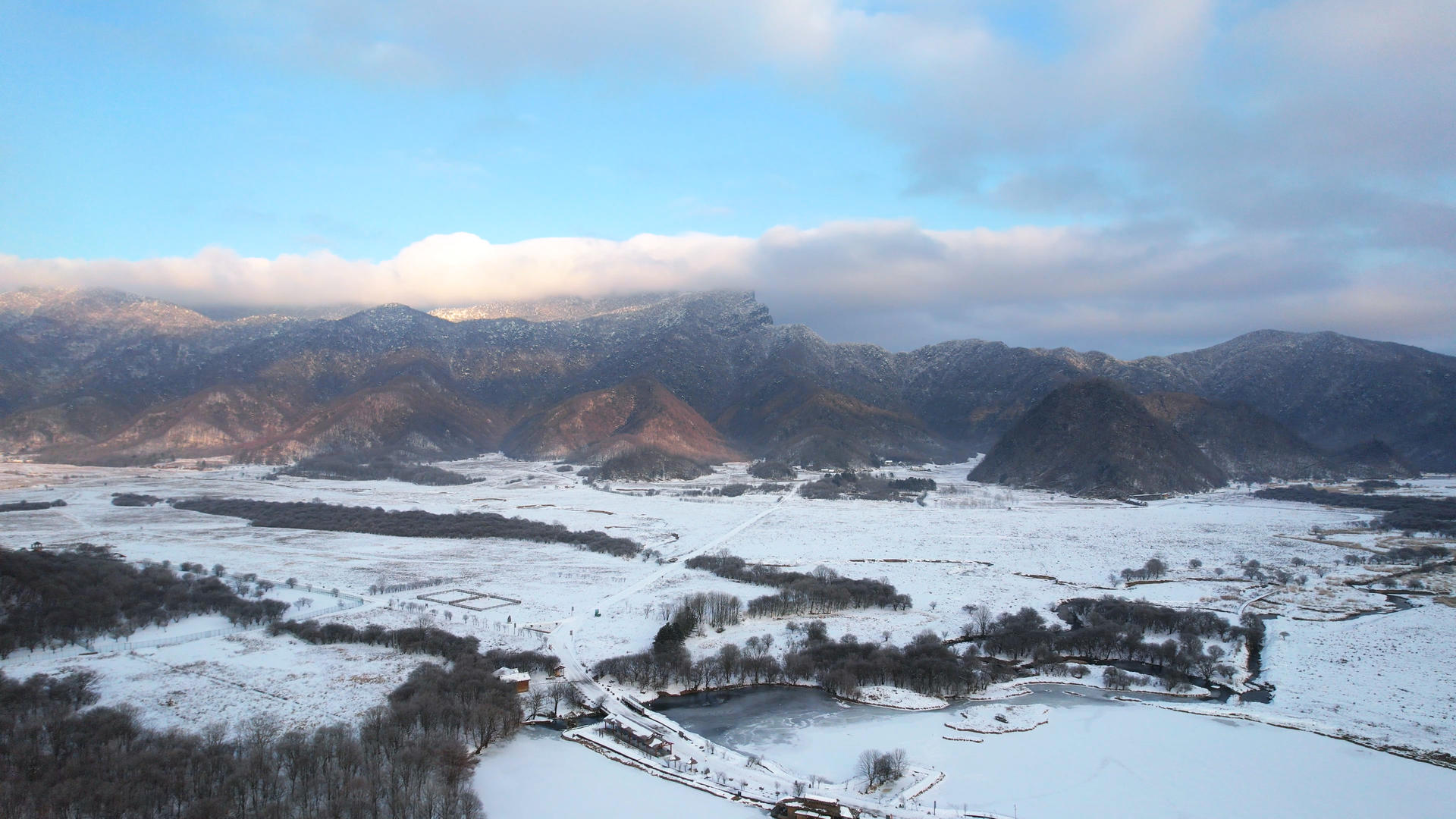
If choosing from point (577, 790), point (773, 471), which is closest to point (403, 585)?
point (577, 790)

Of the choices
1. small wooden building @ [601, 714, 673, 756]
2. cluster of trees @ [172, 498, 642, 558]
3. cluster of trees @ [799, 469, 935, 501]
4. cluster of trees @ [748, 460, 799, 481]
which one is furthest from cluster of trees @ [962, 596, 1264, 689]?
cluster of trees @ [748, 460, 799, 481]

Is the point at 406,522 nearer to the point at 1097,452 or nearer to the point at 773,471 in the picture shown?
the point at 773,471

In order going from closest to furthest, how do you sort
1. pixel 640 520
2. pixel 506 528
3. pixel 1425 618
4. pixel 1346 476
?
pixel 1425 618 → pixel 506 528 → pixel 640 520 → pixel 1346 476

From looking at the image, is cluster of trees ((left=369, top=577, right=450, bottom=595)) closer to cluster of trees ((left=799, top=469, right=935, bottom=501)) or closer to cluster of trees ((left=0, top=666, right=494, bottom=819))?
cluster of trees ((left=0, top=666, right=494, bottom=819))

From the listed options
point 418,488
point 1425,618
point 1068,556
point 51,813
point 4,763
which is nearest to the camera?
point 51,813

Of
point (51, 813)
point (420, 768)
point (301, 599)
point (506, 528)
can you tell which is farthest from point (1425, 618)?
point (506, 528)

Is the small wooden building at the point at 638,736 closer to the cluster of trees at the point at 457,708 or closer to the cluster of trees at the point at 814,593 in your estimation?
the cluster of trees at the point at 457,708

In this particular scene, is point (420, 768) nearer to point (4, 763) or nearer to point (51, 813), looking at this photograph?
point (51, 813)
